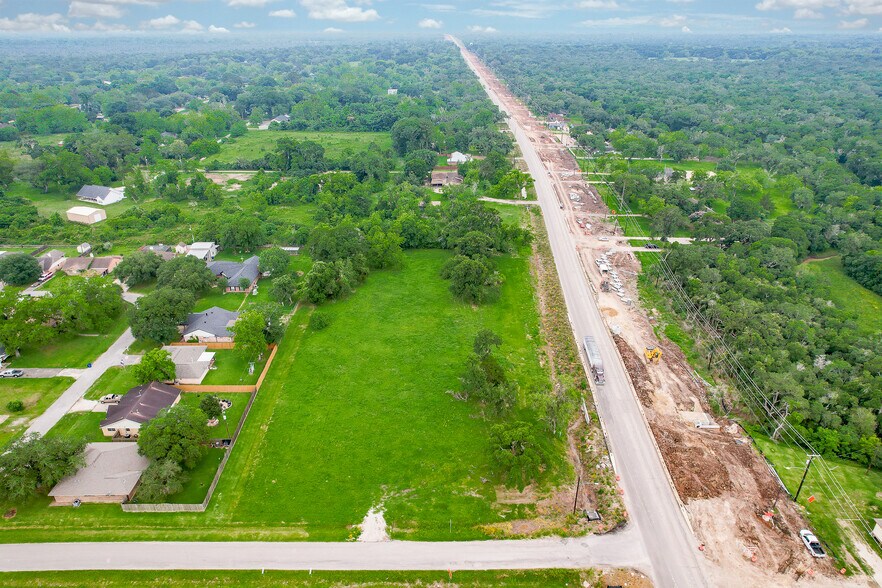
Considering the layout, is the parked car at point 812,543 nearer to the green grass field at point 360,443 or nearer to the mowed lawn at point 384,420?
the green grass field at point 360,443

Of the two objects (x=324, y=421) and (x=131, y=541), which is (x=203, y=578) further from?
(x=324, y=421)

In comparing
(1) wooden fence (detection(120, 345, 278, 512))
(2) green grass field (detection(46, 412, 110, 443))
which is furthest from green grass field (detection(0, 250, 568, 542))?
(2) green grass field (detection(46, 412, 110, 443))

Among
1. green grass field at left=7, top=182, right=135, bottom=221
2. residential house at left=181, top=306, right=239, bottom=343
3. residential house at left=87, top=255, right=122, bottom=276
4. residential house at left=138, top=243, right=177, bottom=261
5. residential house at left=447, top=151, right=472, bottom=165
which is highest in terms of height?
residential house at left=447, top=151, right=472, bottom=165

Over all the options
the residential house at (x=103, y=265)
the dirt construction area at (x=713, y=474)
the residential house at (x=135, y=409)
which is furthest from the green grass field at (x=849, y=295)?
the residential house at (x=103, y=265)

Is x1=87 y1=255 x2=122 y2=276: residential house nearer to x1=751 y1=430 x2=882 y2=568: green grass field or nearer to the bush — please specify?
the bush

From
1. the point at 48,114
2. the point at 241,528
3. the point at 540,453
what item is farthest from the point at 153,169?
the point at 540,453
